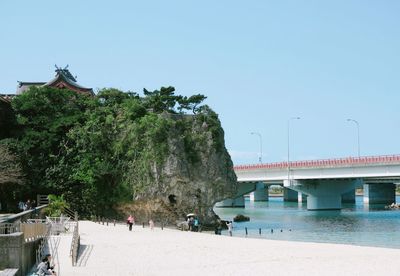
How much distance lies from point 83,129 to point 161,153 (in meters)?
9.16

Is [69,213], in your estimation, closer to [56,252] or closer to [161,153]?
[161,153]

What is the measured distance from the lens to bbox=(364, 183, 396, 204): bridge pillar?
145038 mm

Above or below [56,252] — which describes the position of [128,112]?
above

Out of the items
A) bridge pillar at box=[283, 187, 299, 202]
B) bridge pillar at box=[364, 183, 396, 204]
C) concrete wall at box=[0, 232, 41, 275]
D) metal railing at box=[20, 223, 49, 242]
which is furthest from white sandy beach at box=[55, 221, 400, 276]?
bridge pillar at box=[283, 187, 299, 202]

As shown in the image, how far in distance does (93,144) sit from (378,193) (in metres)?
101

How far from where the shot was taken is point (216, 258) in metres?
30.7

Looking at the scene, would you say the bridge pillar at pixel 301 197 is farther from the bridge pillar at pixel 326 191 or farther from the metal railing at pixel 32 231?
the metal railing at pixel 32 231

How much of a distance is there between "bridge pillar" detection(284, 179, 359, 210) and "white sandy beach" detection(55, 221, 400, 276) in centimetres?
6374

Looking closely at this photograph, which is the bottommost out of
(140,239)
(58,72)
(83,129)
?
(140,239)

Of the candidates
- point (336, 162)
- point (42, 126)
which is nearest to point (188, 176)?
point (42, 126)

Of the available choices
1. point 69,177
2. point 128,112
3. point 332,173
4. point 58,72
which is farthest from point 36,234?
point 332,173

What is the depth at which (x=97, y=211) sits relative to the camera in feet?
207

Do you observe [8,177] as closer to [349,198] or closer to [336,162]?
[336,162]

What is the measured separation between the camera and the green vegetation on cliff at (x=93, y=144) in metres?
62.4
